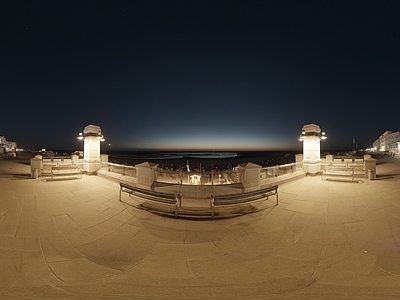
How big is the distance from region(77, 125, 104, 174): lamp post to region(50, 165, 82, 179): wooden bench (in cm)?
88

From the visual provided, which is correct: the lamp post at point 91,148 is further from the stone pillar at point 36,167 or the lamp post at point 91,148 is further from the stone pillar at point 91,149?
the stone pillar at point 36,167

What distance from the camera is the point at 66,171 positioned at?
12.8 metres

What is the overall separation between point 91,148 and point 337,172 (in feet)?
51.5

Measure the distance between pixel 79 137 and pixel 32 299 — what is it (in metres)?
13.8

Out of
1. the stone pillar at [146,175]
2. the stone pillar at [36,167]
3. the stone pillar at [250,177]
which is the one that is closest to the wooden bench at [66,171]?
the stone pillar at [36,167]

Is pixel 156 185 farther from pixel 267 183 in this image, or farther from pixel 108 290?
pixel 108 290

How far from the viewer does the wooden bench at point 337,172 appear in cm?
1175

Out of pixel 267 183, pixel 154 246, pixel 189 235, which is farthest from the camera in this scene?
pixel 267 183

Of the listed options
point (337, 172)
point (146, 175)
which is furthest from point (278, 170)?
point (146, 175)

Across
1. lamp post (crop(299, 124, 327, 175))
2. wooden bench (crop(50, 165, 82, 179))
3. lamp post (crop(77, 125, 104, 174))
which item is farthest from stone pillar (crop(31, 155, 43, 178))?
lamp post (crop(299, 124, 327, 175))

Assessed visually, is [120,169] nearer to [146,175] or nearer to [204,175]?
[146,175]

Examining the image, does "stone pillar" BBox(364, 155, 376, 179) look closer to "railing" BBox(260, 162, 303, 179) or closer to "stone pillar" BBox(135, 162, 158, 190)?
"railing" BBox(260, 162, 303, 179)

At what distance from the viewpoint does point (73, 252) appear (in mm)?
4445

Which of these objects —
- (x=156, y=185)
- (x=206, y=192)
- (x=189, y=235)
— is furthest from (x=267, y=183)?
(x=189, y=235)
